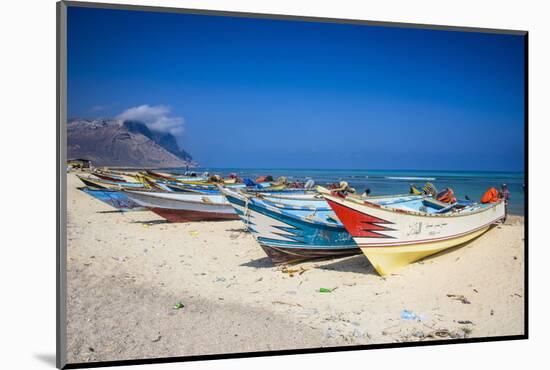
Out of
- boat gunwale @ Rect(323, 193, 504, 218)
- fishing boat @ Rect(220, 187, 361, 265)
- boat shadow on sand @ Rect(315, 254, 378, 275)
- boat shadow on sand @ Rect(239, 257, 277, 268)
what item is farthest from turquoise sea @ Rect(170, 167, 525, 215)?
boat shadow on sand @ Rect(239, 257, 277, 268)

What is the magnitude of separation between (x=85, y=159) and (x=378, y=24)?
7.77ft

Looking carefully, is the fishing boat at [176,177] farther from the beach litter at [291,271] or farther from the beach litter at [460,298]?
the beach litter at [460,298]

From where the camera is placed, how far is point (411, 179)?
4965 mm

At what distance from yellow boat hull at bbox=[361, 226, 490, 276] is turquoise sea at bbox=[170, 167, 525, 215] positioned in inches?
17.0

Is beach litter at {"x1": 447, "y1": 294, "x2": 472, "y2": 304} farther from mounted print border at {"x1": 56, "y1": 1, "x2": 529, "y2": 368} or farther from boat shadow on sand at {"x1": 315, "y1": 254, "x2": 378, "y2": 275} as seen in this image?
boat shadow on sand at {"x1": 315, "y1": 254, "x2": 378, "y2": 275}

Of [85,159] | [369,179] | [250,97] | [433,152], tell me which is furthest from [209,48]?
[433,152]

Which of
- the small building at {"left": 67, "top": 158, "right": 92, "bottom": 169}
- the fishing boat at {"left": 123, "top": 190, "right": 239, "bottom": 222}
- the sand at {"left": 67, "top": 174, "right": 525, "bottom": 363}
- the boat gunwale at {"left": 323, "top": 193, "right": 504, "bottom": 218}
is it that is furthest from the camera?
the fishing boat at {"left": 123, "top": 190, "right": 239, "bottom": 222}

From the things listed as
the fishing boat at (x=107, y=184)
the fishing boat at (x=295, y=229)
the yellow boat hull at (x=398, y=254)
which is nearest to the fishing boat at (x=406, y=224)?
the yellow boat hull at (x=398, y=254)

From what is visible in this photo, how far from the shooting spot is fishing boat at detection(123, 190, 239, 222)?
193 inches

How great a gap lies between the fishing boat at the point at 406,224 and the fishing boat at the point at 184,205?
2.91 ft

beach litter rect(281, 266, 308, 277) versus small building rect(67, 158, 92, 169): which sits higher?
small building rect(67, 158, 92, 169)

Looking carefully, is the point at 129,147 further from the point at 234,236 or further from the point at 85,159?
the point at 234,236

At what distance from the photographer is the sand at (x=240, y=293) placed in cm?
425

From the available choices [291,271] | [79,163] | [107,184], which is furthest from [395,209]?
[79,163]
